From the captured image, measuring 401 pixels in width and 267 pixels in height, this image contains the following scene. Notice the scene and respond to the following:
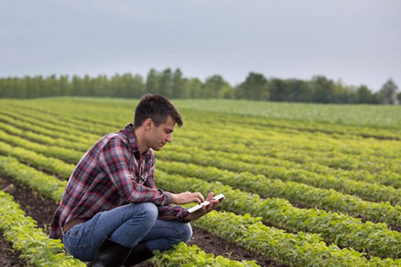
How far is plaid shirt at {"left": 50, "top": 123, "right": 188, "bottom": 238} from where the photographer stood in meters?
4.47

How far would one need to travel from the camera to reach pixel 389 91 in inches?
3570

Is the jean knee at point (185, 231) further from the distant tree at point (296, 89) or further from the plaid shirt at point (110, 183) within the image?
the distant tree at point (296, 89)

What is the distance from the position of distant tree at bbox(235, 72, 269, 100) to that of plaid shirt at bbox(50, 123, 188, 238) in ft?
294

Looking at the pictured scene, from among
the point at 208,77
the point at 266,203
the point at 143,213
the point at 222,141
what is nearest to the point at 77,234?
the point at 143,213

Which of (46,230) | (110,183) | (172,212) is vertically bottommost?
(46,230)

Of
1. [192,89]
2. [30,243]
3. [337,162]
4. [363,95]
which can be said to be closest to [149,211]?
[30,243]

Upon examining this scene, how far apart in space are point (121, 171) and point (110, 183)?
271mm

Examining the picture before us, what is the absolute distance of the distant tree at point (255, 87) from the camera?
3701 inches

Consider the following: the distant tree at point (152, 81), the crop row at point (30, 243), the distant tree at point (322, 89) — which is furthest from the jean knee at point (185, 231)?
the distant tree at point (152, 81)

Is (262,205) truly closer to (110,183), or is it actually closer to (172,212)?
(172,212)

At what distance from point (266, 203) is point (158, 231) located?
347 centimetres

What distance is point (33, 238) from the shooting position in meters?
5.81

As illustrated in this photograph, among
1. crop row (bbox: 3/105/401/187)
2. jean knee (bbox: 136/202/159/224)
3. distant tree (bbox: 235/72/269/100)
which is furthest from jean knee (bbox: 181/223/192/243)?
distant tree (bbox: 235/72/269/100)

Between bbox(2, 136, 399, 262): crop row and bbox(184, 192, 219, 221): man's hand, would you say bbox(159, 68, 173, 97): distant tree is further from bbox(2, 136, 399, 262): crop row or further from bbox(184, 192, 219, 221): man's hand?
bbox(184, 192, 219, 221): man's hand
